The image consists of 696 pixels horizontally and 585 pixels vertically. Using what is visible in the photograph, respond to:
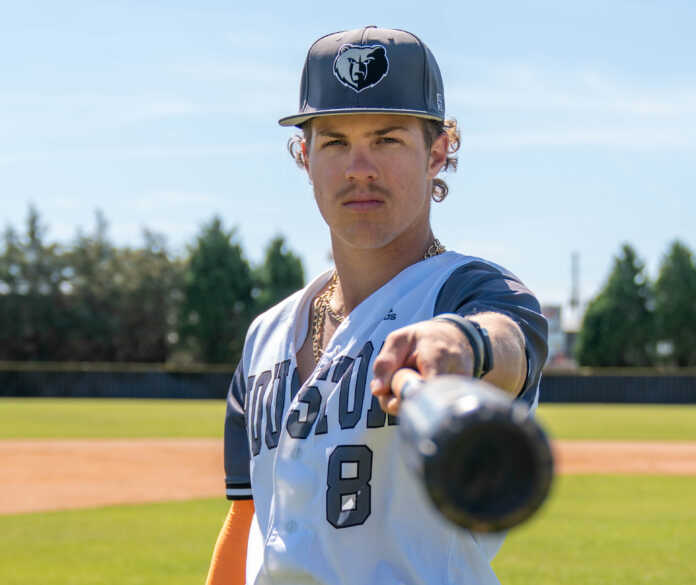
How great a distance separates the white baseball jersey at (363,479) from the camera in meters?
1.98

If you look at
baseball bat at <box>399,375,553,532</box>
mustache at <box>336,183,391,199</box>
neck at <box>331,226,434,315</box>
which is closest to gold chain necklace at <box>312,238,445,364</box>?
neck at <box>331,226,434,315</box>

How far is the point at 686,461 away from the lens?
17.4 meters

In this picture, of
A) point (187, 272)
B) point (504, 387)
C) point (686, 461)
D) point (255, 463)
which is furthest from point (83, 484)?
point (187, 272)

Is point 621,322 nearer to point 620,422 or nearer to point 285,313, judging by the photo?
point 620,422

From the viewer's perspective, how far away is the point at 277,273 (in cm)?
6550

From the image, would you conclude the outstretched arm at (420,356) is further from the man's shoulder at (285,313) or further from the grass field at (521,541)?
the grass field at (521,541)

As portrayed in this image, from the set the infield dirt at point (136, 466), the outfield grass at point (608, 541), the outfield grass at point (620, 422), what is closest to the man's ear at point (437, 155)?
the outfield grass at point (608, 541)

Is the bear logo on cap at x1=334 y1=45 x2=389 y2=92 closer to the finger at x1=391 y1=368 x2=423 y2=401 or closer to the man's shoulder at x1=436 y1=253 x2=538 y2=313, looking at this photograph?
the man's shoulder at x1=436 y1=253 x2=538 y2=313

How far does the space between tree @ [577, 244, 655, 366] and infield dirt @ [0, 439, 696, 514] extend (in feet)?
135

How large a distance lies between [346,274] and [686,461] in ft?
53.8

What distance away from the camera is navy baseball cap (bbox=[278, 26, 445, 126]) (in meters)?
2.01

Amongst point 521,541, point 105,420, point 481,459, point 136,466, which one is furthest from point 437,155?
point 105,420

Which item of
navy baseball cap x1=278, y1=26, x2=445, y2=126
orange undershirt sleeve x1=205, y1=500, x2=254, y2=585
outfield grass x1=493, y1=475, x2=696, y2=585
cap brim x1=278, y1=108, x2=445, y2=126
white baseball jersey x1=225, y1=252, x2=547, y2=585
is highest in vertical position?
navy baseball cap x1=278, y1=26, x2=445, y2=126

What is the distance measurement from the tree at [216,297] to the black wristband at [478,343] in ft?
203
